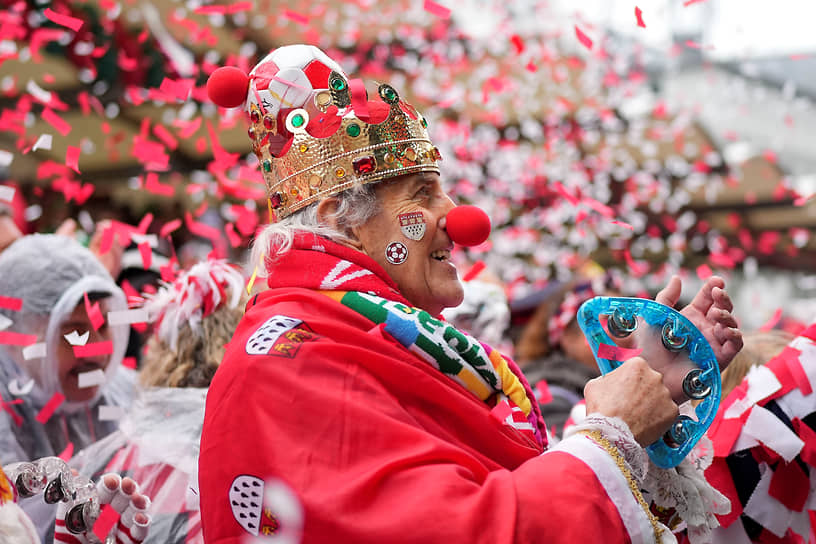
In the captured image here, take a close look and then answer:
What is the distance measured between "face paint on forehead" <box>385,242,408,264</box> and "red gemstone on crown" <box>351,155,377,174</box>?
172 mm

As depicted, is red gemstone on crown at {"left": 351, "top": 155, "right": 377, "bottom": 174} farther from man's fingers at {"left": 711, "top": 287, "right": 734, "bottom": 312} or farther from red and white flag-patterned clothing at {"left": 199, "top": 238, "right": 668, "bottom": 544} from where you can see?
man's fingers at {"left": 711, "top": 287, "right": 734, "bottom": 312}

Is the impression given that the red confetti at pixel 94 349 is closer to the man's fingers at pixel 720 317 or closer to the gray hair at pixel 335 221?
the gray hair at pixel 335 221

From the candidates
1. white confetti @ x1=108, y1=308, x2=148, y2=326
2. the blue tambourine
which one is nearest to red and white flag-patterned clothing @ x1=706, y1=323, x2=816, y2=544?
the blue tambourine

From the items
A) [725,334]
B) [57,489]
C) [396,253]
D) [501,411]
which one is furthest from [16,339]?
[725,334]

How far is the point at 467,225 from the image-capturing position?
164 centimetres

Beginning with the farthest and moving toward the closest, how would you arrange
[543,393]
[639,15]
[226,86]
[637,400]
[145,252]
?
[543,393] → [145,252] → [639,15] → [226,86] → [637,400]

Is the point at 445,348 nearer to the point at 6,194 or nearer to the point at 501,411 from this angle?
the point at 501,411

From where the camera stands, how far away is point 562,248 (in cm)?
1012

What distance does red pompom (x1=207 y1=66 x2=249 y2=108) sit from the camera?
174 cm

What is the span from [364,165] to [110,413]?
52.9 inches

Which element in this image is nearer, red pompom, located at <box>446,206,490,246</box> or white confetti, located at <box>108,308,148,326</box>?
red pompom, located at <box>446,206,490,246</box>

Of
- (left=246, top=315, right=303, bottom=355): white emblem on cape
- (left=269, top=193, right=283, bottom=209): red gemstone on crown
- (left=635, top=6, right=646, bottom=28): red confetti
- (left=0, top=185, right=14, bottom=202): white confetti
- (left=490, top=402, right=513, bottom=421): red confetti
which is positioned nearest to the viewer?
(left=246, top=315, right=303, bottom=355): white emblem on cape

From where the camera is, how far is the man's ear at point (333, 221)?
163cm

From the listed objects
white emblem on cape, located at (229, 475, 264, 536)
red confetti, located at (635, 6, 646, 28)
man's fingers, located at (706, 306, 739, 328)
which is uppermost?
red confetti, located at (635, 6, 646, 28)
